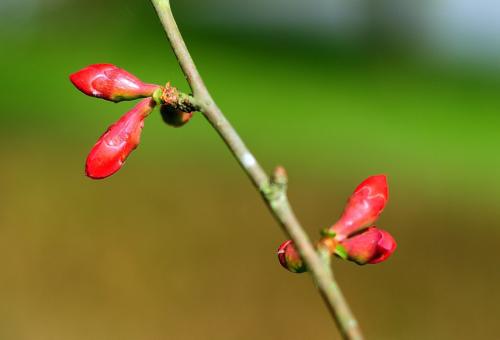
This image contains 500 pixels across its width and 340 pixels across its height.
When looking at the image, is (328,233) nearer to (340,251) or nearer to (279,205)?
(340,251)

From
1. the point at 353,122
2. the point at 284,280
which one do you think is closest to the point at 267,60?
the point at 353,122

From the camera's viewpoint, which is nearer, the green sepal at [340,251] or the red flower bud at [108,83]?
the green sepal at [340,251]

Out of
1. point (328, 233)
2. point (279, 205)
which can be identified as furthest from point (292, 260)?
point (279, 205)

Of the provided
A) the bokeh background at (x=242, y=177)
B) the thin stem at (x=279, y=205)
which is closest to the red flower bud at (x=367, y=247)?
the thin stem at (x=279, y=205)

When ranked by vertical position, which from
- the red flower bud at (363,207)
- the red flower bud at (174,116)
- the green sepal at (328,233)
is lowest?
the green sepal at (328,233)

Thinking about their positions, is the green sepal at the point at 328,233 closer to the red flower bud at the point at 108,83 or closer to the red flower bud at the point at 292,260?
the red flower bud at the point at 292,260

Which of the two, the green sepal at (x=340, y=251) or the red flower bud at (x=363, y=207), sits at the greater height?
the red flower bud at (x=363, y=207)

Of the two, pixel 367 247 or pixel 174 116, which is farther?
pixel 174 116
